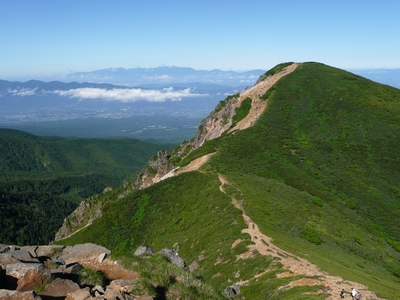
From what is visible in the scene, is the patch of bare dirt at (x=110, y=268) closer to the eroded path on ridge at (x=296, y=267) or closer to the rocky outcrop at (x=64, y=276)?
the rocky outcrop at (x=64, y=276)

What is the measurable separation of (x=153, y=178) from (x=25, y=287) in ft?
327

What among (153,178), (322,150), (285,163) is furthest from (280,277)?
(153,178)

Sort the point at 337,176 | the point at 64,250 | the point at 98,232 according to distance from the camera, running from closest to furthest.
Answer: the point at 64,250 → the point at 98,232 → the point at 337,176

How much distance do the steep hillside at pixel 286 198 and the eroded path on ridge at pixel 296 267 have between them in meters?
0.16

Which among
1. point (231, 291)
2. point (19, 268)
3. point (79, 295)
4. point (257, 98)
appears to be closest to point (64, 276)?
point (19, 268)

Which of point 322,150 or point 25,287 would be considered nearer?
point 25,287

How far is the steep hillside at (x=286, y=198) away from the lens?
31.1 metres

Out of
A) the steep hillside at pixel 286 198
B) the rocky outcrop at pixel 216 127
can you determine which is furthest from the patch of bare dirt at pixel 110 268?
the rocky outcrop at pixel 216 127

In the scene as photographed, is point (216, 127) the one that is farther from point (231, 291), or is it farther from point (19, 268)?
point (19, 268)

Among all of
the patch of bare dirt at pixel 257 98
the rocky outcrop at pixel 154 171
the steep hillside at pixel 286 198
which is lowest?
the rocky outcrop at pixel 154 171

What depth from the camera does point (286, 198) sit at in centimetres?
5362

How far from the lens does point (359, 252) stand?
141 feet

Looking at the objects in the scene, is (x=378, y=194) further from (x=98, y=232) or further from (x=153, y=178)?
(x=153, y=178)

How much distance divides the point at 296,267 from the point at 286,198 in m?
25.6
